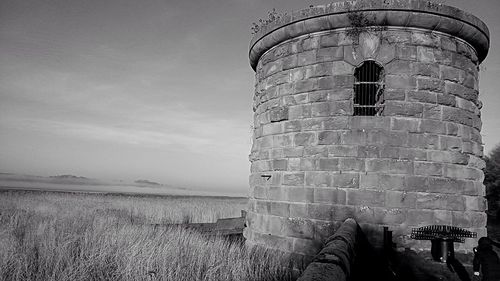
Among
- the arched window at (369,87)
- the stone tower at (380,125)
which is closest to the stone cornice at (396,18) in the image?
the stone tower at (380,125)

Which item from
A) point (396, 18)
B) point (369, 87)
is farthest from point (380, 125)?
point (396, 18)

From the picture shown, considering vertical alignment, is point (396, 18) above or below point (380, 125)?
above

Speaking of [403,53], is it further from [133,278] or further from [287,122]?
[133,278]

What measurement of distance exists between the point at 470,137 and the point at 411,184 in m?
1.74

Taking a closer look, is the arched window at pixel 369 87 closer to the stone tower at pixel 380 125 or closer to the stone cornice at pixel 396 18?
the stone tower at pixel 380 125

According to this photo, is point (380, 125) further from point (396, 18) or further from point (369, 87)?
point (396, 18)

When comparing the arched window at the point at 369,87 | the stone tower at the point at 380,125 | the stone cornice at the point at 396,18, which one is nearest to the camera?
the stone tower at the point at 380,125

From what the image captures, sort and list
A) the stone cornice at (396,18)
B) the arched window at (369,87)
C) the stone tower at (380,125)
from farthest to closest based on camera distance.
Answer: the arched window at (369,87) → the stone cornice at (396,18) → the stone tower at (380,125)

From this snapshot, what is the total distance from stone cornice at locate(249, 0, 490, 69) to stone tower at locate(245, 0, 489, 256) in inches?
0.7

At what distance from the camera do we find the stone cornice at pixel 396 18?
630 centimetres

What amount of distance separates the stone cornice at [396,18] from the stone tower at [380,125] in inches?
0.7

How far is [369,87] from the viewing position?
6.77 meters

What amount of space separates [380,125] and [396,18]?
78.5 inches

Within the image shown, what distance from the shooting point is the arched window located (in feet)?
21.4
